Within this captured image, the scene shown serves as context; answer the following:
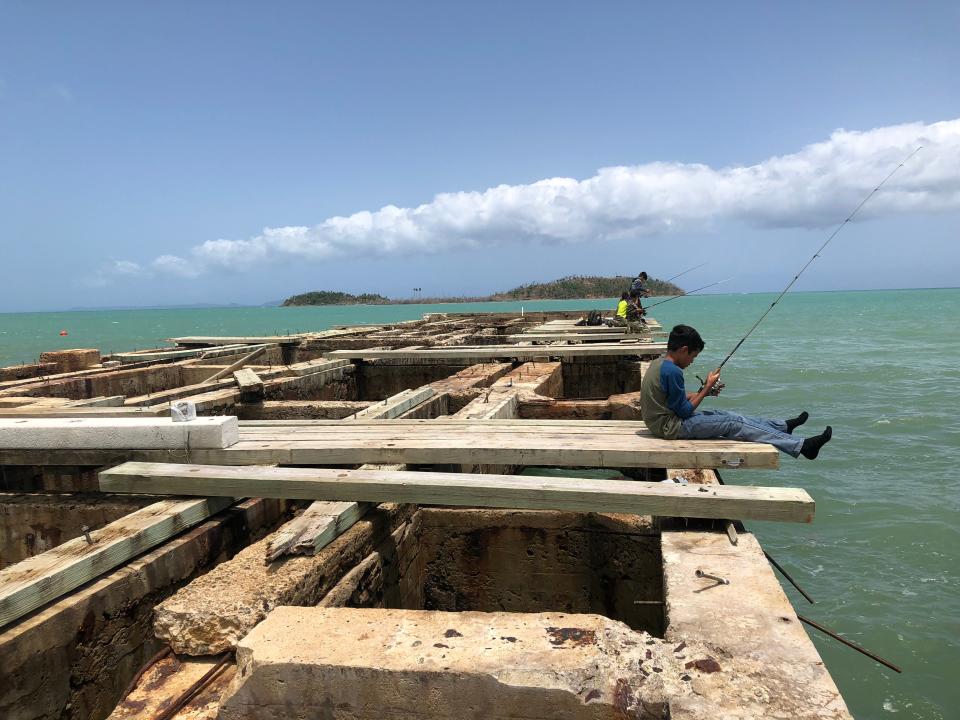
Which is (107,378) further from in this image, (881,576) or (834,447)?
(834,447)

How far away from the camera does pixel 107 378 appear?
1071 cm

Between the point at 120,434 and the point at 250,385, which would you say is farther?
the point at 250,385

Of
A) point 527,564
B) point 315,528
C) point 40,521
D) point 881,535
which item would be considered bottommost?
point 881,535

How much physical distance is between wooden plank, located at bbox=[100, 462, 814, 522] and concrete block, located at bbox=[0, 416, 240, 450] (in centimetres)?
28

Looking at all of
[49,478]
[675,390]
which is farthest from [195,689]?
[675,390]

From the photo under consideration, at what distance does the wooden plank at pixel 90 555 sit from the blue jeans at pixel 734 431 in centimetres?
326

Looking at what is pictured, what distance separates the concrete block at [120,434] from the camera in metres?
4.48

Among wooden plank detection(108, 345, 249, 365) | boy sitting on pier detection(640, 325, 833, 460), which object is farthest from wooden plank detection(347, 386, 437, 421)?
wooden plank detection(108, 345, 249, 365)

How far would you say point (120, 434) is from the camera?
4.57 metres

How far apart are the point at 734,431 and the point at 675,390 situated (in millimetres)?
504

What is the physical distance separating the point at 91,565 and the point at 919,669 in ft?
20.6

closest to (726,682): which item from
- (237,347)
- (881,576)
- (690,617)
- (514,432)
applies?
(690,617)

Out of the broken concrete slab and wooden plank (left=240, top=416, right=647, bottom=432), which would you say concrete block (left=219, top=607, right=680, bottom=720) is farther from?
wooden plank (left=240, top=416, right=647, bottom=432)

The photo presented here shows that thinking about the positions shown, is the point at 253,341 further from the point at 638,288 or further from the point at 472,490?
the point at 472,490
